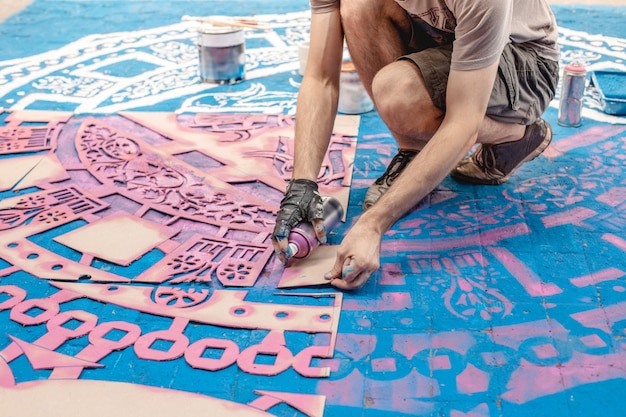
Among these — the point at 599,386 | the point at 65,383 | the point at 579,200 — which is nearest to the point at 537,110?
the point at 579,200

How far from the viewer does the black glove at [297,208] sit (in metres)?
2.13

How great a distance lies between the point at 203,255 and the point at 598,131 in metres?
1.74

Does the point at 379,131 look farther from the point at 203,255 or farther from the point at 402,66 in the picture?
the point at 203,255

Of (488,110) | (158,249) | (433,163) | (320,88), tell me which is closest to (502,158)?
(488,110)

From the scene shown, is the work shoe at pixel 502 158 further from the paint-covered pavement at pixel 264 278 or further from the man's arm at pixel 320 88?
the man's arm at pixel 320 88

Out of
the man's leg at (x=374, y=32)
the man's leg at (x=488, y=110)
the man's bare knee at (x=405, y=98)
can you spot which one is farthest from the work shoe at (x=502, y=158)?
the man's leg at (x=374, y=32)

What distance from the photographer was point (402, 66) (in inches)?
90.9

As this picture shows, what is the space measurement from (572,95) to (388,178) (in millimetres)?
1004

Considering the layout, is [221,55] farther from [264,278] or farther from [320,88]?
[264,278]

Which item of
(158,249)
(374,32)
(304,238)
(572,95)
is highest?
(374,32)

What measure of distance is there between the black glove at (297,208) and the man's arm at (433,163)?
15cm

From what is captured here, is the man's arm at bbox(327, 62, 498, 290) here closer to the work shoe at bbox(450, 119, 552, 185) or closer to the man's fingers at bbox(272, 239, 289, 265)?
the man's fingers at bbox(272, 239, 289, 265)

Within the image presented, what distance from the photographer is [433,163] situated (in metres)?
2.09

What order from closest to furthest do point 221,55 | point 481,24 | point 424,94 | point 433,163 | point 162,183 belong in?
point 481,24
point 433,163
point 424,94
point 162,183
point 221,55
